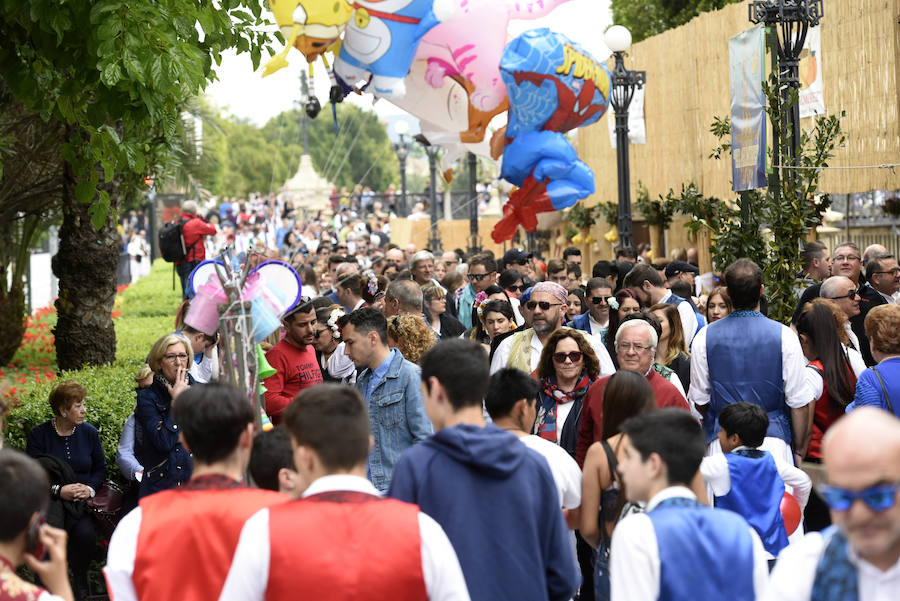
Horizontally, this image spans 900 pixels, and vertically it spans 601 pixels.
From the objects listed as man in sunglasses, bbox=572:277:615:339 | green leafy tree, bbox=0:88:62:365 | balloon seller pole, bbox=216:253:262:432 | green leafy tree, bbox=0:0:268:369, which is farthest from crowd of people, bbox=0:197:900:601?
green leafy tree, bbox=0:88:62:365

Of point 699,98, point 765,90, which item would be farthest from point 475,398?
point 699,98

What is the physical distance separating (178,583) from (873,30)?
13565mm

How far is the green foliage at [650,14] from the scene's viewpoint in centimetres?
3555

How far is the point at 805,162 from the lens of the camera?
1071cm

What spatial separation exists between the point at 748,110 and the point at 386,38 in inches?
192

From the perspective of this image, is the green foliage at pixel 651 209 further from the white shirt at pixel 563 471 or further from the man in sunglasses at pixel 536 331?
the white shirt at pixel 563 471

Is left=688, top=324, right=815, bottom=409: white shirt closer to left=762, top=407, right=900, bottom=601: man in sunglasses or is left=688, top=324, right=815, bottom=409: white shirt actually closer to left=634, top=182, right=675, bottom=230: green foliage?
left=762, top=407, right=900, bottom=601: man in sunglasses

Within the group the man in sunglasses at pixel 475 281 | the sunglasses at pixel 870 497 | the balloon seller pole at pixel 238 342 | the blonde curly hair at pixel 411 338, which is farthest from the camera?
the man in sunglasses at pixel 475 281

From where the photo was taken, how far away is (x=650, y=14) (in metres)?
37.5

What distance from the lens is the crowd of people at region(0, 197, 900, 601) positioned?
3295mm

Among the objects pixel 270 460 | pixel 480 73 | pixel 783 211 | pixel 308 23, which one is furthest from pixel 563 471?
pixel 480 73

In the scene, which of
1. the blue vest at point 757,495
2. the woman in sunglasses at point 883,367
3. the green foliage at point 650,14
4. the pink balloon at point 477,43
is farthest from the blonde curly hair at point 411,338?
the green foliage at point 650,14

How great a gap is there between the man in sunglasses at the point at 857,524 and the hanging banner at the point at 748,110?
7816 millimetres

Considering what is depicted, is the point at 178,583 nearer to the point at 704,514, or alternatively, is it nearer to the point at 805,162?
the point at 704,514
